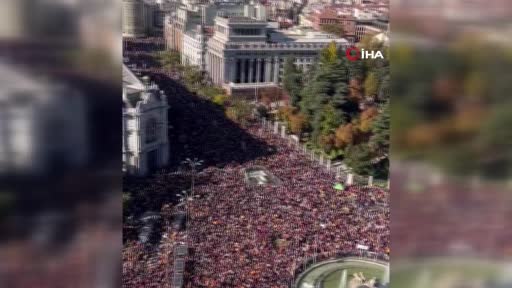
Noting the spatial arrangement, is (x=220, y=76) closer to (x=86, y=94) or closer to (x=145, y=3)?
(x=145, y=3)

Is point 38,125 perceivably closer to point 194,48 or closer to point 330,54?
point 194,48

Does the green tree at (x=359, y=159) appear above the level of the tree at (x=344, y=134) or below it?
below

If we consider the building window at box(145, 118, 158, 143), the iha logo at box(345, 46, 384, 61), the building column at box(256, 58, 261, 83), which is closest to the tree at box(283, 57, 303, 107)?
the building column at box(256, 58, 261, 83)

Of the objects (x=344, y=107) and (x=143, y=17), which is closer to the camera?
(x=143, y=17)

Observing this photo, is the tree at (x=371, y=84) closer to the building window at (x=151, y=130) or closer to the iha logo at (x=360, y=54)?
the iha logo at (x=360, y=54)

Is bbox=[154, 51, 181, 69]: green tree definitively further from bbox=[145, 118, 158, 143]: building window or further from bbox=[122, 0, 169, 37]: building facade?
bbox=[145, 118, 158, 143]: building window

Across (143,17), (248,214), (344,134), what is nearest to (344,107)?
(344,134)

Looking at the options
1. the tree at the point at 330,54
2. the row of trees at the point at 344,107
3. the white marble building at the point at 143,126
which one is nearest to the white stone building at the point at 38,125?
the white marble building at the point at 143,126
